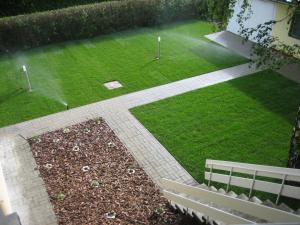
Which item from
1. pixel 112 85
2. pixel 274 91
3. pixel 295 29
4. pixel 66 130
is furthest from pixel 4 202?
pixel 295 29

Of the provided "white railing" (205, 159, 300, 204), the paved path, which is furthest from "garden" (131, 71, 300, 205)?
"white railing" (205, 159, 300, 204)

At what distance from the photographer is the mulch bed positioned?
29.2 feet

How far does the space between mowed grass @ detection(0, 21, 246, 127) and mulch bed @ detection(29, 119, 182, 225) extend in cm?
215

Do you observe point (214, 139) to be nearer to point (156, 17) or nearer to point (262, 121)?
point (262, 121)

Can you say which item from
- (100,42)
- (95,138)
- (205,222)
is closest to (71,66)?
(100,42)

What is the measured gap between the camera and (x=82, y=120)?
495 inches

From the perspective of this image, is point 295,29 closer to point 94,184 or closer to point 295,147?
point 295,147

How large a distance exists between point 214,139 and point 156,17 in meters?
11.5

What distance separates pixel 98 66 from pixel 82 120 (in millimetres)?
4476

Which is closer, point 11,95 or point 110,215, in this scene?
point 110,215

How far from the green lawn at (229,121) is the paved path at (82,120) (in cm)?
41

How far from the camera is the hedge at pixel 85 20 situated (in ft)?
58.5

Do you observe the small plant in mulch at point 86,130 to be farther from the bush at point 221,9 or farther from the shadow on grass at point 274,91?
the shadow on grass at point 274,91

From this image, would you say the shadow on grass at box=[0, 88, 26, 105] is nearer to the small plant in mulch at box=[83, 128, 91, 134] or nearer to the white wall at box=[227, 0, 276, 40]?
the small plant in mulch at box=[83, 128, 91, 134]
